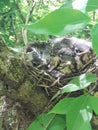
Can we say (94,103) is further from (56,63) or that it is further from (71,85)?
(56,63)

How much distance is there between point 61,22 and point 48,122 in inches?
15.4

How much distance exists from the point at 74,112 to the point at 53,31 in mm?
244

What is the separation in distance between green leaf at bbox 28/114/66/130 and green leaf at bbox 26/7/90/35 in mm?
367

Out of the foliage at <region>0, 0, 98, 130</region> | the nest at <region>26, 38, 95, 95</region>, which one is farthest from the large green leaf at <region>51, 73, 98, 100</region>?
the nest at <region>26, 38, 95, 95</region>

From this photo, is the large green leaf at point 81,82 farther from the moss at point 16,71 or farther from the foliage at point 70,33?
the moss at point 16,71

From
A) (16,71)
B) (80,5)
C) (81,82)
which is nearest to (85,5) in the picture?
(80,5)

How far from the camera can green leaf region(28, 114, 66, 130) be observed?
2.44 ft

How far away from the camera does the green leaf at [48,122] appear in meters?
0.74

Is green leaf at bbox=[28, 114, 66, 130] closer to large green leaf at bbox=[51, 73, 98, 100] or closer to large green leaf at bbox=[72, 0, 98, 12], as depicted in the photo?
large green leaf at bbox=[51, 73, 98, 100]

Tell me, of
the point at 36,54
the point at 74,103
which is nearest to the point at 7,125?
the point at 36,54

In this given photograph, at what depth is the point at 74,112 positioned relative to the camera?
617 millimetres

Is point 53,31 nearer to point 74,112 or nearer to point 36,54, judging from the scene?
point 74,112

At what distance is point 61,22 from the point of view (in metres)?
0.42

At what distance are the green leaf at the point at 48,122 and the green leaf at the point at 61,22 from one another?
0.37 meters
